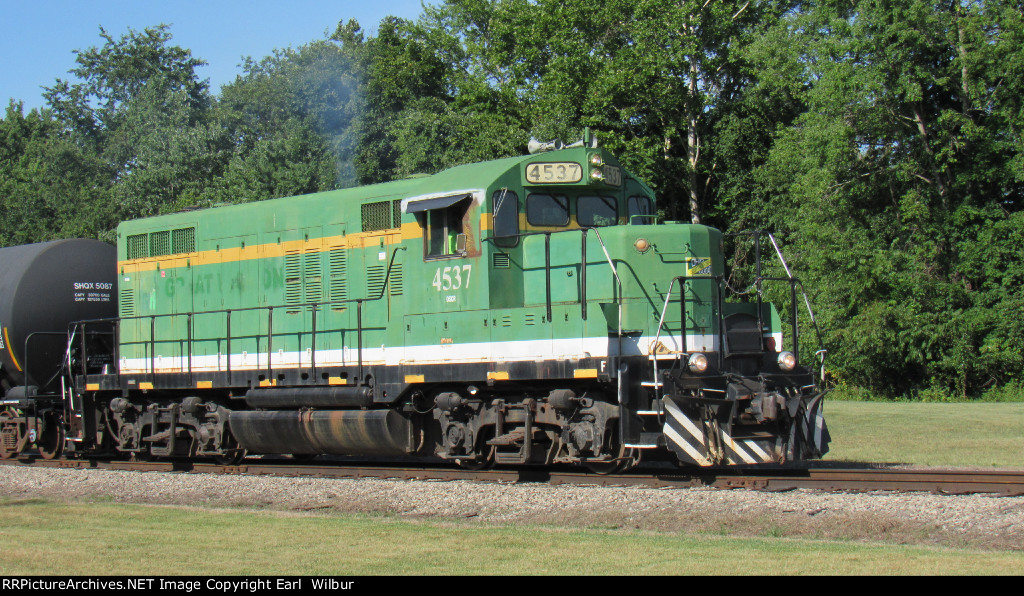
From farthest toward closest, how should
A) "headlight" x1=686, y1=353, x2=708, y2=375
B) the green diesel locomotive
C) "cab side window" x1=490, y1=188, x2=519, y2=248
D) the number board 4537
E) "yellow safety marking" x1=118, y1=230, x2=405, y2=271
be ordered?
"yellow safety marking" x1=118, y1=230, x2=405, y2=271 → the number board 4537 → "cab side window" x1=490, y1=188, x2=519, y2=248 → the green diesel locomotive → "headlight" x1=686, y1=353, x2=708, y2=375

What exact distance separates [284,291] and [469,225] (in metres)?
3.59

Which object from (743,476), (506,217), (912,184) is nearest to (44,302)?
(506,217)

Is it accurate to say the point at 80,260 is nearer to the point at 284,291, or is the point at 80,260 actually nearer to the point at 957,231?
the point at 284,291

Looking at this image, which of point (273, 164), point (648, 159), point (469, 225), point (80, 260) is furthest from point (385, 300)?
point (273, 164)

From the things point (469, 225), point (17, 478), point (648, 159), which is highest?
point (648, 159)

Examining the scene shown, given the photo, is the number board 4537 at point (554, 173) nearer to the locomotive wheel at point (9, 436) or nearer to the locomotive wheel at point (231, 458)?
the locomotive wheel at point (231, 458)

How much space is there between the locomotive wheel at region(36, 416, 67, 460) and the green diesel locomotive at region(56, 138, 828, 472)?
2.20 m

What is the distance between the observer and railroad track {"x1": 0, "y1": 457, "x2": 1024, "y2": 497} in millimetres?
9883

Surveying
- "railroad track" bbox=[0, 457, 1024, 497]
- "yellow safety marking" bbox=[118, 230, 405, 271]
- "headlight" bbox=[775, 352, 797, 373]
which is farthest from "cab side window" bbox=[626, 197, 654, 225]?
"railroad track" bbox=[0, 457, 1024, 497]

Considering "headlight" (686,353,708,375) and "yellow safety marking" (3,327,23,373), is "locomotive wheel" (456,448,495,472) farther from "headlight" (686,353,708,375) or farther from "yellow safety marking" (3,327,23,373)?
"yellow safety marking" (3,327,23,373)

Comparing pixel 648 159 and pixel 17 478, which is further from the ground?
pixel 648 159

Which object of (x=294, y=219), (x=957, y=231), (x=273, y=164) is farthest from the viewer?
(x=273, y=164)

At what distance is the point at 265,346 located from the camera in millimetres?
13562

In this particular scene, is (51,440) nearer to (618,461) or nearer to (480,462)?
(480,462)
